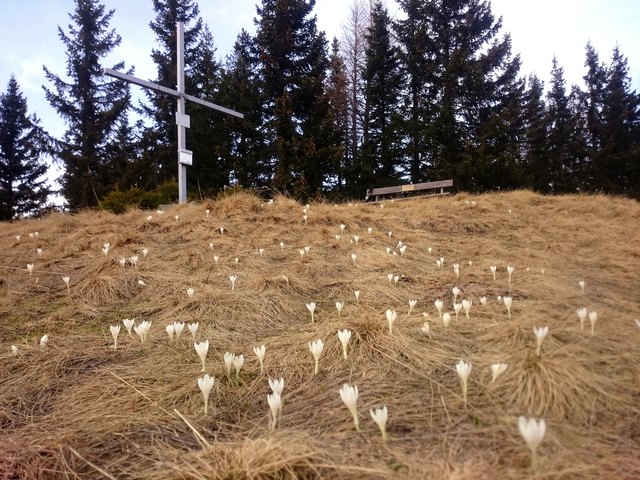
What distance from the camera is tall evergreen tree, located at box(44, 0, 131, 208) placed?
21312mm

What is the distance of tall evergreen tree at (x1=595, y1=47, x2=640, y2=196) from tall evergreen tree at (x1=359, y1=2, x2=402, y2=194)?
15.4 m

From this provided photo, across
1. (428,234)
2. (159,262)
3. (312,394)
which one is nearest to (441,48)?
(428,234)

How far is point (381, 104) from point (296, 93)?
23.7 ft

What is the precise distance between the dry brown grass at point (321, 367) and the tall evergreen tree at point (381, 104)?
1581 centimetres

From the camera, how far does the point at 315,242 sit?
19.6 feet

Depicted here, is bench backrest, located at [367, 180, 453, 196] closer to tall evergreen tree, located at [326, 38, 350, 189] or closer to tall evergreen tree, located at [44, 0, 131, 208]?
tall evergreen tree, located at [326, 38, 350, 189]

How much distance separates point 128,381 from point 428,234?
532 centimetres

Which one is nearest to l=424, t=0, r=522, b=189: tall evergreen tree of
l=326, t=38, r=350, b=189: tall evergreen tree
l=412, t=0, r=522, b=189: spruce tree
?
l=412, t=0, r=522, b=189: spruce tree

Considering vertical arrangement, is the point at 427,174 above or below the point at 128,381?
above

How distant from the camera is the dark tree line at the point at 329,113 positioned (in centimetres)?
1770

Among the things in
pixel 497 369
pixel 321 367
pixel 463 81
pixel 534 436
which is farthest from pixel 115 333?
pixel 463 81

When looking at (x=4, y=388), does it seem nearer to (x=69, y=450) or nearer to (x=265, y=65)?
(x=69, y=450)

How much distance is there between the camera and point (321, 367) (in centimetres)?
237

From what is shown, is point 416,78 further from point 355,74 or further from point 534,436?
point 534,436
